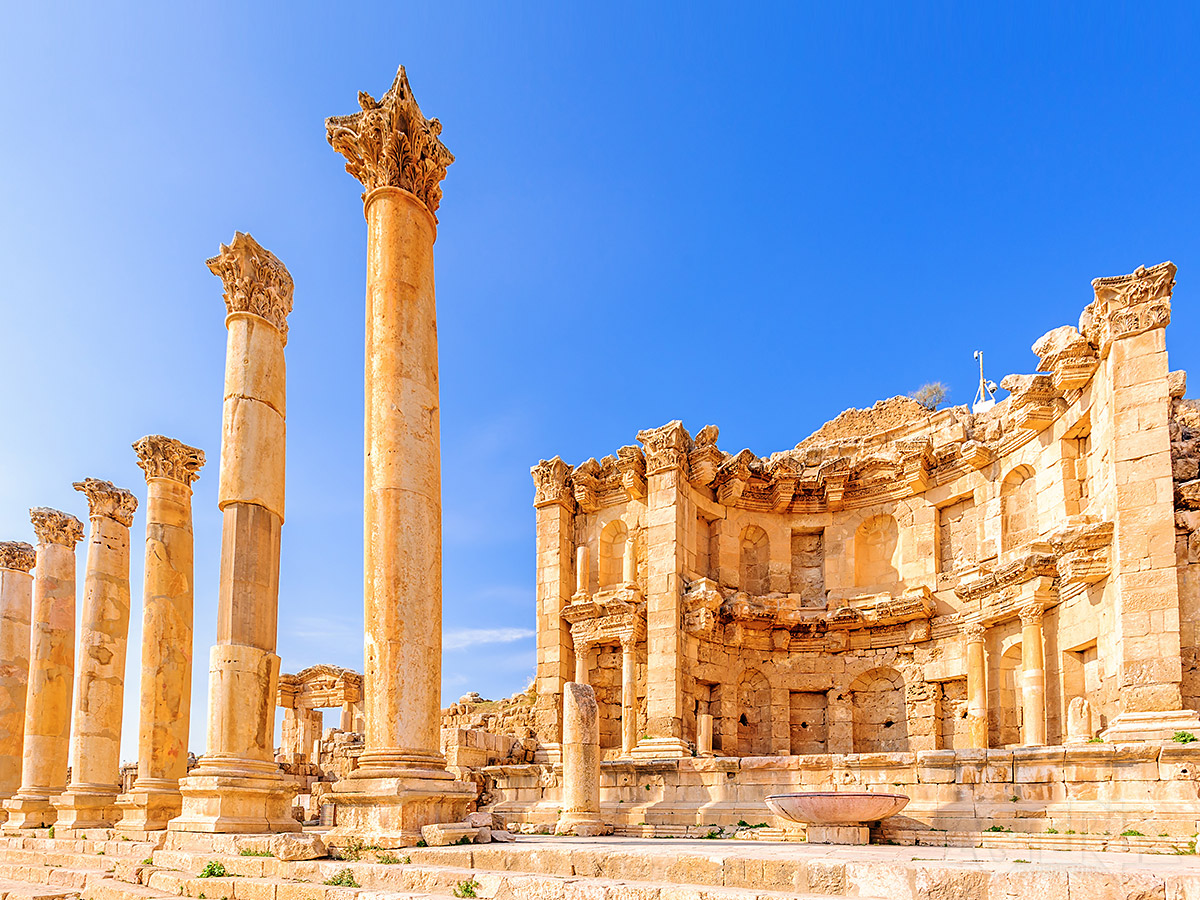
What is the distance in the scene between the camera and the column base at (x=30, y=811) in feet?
60.0

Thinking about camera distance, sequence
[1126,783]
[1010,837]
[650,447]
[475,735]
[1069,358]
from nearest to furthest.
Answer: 1. [1010,837]
2. [1126,783]
3. [1069,358]
4. [475,735]
5. [650,447]

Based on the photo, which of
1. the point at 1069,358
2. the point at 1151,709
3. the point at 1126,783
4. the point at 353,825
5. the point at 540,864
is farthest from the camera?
the point at 1069,358

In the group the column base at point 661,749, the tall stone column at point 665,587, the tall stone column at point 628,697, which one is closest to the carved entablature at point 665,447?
the tall stone column at point 665,587

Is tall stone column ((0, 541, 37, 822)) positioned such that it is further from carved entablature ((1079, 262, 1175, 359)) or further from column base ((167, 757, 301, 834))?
carved entablature ((1079, 262, 1175, 359))

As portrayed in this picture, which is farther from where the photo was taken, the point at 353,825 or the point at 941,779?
the point at 941,779

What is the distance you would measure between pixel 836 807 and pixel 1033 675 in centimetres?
982

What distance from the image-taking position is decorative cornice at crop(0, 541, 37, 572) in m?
21.4

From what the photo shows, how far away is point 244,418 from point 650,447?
12.8 meters

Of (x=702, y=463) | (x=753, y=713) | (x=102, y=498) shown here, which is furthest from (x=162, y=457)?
(x=753, y=713)

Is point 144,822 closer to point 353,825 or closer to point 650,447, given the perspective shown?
point 353,825

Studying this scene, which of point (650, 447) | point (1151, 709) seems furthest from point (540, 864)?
point (650, 447)

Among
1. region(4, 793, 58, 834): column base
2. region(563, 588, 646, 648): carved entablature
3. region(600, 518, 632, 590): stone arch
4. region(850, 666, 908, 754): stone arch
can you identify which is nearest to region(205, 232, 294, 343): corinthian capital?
region(4, 793, 58, 834): column base

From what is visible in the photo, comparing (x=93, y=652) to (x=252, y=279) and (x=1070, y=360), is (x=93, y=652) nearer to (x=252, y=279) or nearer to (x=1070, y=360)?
(x=252, y=279)

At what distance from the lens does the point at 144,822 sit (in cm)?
1450
